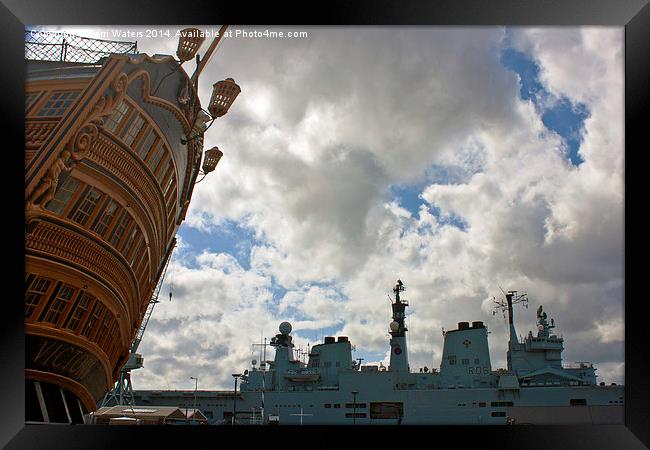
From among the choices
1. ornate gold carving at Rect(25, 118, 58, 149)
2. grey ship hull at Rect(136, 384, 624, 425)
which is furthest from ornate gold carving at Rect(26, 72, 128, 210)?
grey ship hull at Rect(136, 384, 624, 425)

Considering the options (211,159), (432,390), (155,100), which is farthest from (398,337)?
(155,100)

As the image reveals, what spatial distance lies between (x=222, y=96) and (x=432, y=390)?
493 inches

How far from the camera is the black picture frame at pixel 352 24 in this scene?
6.62 m

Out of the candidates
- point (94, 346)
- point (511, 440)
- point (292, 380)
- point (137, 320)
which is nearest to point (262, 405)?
point (292, 380)

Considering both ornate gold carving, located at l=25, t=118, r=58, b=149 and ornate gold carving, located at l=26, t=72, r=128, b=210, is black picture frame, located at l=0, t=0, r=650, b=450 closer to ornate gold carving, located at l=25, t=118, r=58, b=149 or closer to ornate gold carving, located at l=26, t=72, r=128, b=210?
ornate gold carving, located at l=25, t=118, r=58, b=149

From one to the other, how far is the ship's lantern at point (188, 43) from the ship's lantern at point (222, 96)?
0.87 metres

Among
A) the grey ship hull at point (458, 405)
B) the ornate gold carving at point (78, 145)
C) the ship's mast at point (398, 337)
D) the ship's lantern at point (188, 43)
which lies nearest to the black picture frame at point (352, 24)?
the ornate gold carving at point (78, 145)

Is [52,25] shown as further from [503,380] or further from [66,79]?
[503,380]

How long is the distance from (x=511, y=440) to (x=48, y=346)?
588 cm

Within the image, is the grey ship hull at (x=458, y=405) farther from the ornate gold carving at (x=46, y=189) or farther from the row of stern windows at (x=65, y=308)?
the ornate gold carving at (x=46, y=189)

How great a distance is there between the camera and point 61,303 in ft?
23.0

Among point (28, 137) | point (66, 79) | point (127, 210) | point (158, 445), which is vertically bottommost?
point (158, 445)

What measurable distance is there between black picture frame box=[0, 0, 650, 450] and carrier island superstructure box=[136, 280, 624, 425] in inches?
411

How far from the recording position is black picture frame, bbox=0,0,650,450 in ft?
21.7
